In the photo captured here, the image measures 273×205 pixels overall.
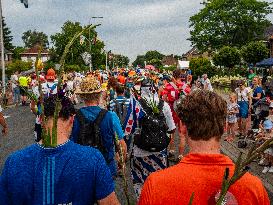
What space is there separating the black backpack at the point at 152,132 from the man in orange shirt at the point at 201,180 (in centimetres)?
294

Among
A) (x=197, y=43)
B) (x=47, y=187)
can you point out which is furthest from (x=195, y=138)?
(x=197, y=43)

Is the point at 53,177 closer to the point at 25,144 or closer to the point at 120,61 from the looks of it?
the point at 25,144

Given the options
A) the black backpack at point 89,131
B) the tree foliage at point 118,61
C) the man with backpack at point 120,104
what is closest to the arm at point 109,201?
the black backpack at point 89,131

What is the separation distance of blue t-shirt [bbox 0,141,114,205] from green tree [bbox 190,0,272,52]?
65.9 meters

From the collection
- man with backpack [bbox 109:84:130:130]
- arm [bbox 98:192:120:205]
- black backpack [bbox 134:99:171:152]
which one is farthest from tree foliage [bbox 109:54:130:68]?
arm [bbox 98:192:120:205]

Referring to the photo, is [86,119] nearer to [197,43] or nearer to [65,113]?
[65,113]

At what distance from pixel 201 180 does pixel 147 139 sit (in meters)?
3.15

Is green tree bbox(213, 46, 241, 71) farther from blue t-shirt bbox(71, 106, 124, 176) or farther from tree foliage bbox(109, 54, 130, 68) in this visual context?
tree foliage bbox(109, 54, 130, 68)

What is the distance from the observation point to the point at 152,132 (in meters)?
5.19

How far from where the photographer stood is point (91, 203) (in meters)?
2.71

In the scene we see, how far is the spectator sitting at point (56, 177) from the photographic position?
2.55 meters

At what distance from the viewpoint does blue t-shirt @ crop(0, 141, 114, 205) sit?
2.55 m

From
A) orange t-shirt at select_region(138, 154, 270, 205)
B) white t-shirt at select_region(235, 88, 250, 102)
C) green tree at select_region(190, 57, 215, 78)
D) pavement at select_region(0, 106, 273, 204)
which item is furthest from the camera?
green tree at select_region(190, 57, 215, 78)

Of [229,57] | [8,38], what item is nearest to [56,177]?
[229,57]
